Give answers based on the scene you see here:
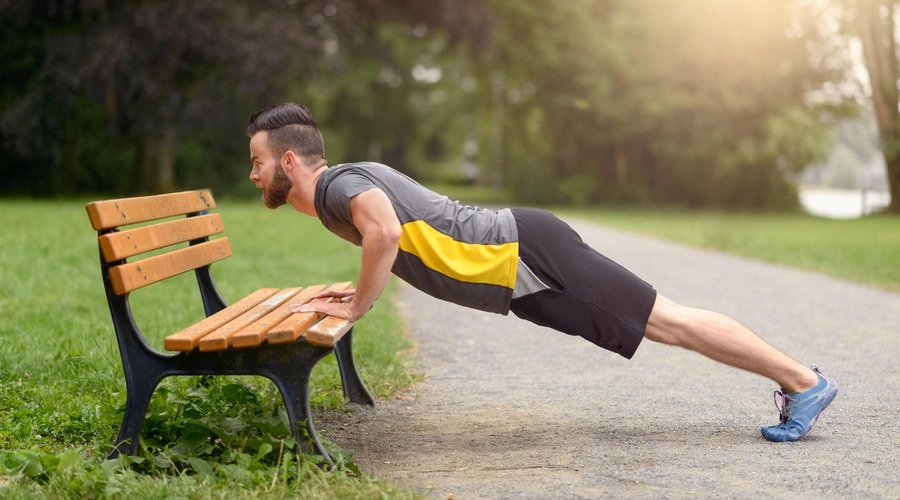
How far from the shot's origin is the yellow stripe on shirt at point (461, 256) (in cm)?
385

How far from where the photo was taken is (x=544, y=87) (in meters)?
32.9

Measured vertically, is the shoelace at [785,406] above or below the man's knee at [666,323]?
below

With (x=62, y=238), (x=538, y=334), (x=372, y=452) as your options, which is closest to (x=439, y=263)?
(x=372, y=452)

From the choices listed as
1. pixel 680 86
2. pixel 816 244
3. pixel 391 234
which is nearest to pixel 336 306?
pixel 391 234

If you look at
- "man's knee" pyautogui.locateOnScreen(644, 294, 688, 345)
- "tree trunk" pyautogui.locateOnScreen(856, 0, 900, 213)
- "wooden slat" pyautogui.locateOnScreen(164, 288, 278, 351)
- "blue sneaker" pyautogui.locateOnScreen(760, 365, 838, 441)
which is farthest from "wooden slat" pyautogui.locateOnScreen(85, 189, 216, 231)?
"tree trunk" pyautogui.locateOnScreen(856, 0, 900, 213)

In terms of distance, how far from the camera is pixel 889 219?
86.5 feet

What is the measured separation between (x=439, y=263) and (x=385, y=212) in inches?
13.8

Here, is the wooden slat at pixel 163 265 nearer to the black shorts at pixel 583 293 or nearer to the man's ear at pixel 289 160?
the man's ear at pixel 289 160

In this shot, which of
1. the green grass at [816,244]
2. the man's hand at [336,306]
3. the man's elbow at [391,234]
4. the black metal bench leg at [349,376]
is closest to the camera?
the man's elbow at [391,234]

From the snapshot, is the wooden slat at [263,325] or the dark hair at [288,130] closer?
the wooden slat at [263,325]

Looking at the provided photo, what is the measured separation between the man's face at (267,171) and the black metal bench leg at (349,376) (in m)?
1.03

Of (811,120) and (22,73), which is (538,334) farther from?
(811,120)

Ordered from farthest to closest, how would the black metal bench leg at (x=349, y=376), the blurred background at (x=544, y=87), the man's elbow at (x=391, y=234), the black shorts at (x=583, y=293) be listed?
the blurred background at (x=544, y=87) < the black metal bench leg at (x=349, y=376) < the black shorts at (x=583, y=293) < the man's elbow at (x=391, y=234)

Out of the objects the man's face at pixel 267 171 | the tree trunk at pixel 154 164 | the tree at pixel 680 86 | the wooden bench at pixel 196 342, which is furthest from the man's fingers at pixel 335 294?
the tree at pixel 680 86
